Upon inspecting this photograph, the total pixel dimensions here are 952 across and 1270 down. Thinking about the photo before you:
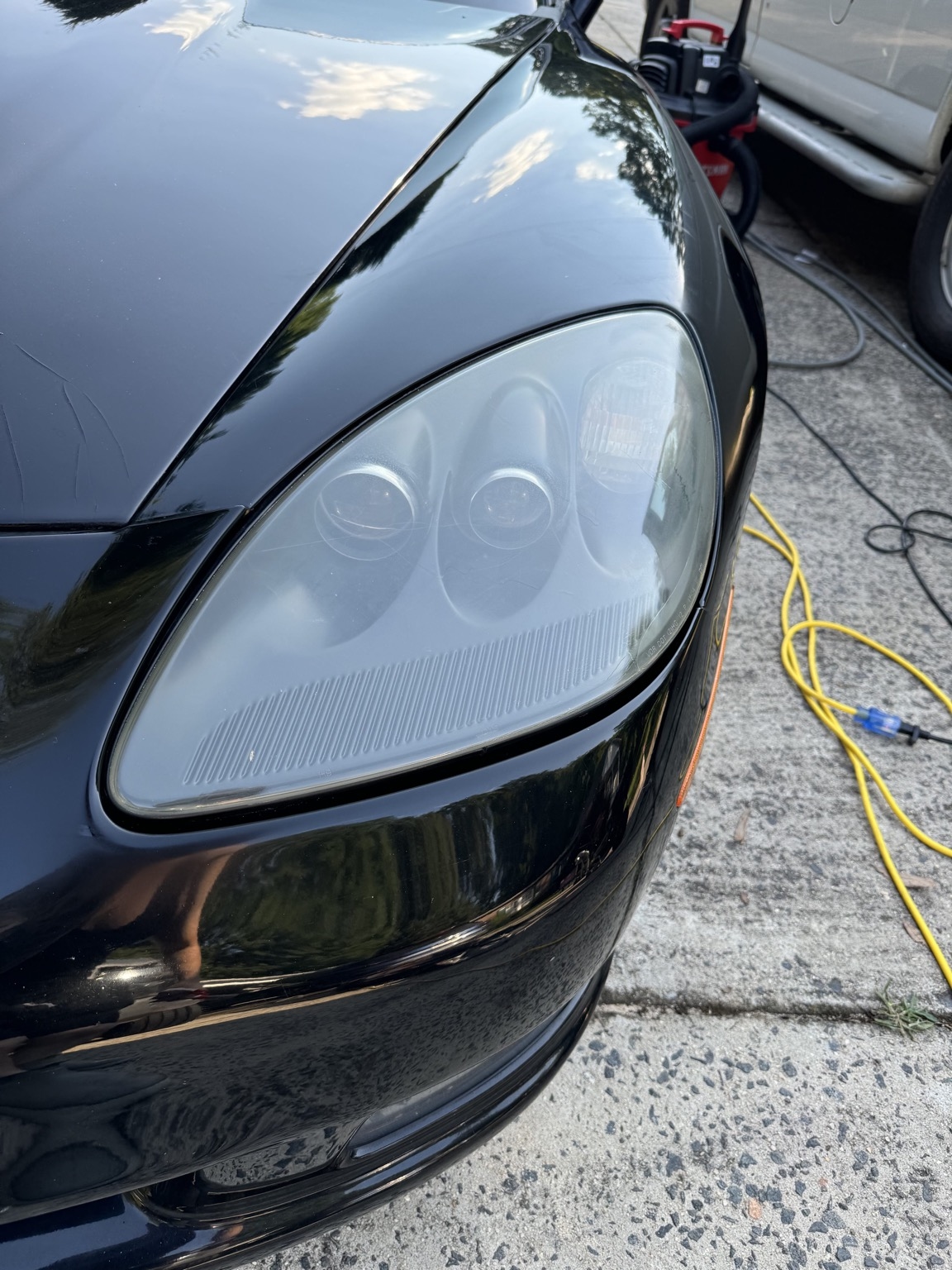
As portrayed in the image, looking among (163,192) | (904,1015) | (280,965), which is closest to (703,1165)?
(904,1015)

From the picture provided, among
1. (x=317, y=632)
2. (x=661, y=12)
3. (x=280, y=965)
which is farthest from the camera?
(x=661, y=12)

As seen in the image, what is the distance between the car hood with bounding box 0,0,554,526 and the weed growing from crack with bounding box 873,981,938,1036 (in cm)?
131

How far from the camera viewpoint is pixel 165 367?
33.7 inches

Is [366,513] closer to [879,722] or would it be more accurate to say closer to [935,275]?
[879,722]

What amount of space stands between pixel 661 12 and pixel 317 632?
595cm

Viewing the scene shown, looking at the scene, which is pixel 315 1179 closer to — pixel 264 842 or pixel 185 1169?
pixel 185 1169

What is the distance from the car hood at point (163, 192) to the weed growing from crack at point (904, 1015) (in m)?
1.31

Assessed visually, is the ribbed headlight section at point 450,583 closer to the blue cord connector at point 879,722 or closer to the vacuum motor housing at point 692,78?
the blue cord connector at point 879,722

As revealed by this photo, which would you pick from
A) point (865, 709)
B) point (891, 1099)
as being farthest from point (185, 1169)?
point (865, 709)

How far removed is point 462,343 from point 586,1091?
101 cm

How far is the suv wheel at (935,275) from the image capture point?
10.4ft

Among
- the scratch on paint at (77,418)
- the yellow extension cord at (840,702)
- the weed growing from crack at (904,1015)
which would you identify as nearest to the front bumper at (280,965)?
the scratch on paint at (77,418)

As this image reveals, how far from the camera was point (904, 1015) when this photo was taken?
147 cm

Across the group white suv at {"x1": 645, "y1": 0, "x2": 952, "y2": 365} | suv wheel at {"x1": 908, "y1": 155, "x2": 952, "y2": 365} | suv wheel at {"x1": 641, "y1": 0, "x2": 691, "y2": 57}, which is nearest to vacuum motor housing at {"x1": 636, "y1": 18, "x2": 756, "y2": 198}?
white suv at {"x1": 645, "y1": 0, "x2": 952, "y2": 365}
